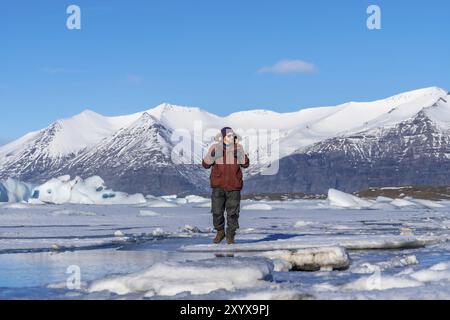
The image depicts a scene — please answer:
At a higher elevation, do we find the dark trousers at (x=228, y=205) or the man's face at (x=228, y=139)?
the man's face at (x=228, y=139)

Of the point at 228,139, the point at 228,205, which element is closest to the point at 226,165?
the point at 228,139


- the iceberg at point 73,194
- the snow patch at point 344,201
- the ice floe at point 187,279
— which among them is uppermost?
the ice floe at point 187,279

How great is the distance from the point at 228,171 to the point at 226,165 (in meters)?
0.14

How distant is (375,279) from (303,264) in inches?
149

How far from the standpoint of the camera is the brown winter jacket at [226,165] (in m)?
14.7

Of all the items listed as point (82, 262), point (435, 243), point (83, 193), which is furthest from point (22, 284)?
point (83, 193)

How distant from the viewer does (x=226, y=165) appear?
14766mm

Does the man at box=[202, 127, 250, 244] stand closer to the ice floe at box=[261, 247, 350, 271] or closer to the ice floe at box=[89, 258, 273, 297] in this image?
the ice floe at box=[261, 247, 350, 271]

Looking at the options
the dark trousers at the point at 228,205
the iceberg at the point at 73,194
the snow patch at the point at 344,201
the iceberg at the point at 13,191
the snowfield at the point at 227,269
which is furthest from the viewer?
the iceberg at the point at 73,194

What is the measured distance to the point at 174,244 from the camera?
1616 cm

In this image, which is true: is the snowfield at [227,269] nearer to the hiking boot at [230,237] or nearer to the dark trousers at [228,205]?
the hiking boot at [230,237]

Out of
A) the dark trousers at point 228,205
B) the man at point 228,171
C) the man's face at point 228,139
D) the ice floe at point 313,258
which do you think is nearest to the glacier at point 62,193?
the dark trousers at point 228,205

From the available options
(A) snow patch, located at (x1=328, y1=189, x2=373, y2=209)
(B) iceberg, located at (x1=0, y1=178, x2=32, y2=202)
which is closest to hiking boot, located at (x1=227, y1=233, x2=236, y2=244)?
(A) snow patch, located at (x1=328, y1=189, x2=373, y2=209)

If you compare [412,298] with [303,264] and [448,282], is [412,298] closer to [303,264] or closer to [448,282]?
[448,282]
